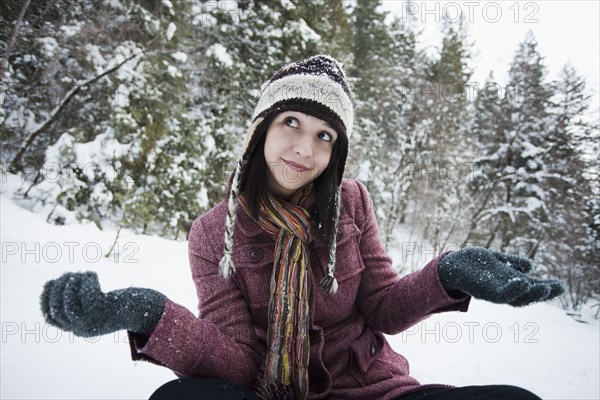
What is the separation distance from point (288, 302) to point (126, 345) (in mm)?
1374

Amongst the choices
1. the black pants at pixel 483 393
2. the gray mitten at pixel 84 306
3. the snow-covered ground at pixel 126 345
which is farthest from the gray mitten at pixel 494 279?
the snow-covered ground at pixel 126 345

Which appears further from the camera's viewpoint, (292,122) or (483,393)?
(292,122)

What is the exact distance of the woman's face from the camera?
145cm

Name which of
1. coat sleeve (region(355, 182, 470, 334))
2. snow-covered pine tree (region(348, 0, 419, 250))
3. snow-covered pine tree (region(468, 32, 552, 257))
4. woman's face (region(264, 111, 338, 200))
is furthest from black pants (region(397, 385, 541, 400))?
snow-covered pine tree (region(468, 32, 552, 257))

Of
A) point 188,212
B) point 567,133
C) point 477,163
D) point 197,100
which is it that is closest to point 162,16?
point 197,100

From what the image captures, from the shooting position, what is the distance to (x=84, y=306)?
80cm

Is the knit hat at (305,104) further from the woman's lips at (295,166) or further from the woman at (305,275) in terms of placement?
the woman's lips at (295,166)

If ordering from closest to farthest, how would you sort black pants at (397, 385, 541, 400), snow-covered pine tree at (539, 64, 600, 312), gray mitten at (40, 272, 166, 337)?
gray mitten at (40, 272, 166, 337) → black pants at (397, 385, 541, 400) → snow-covered pine tree at (539, 64, 600, 312)

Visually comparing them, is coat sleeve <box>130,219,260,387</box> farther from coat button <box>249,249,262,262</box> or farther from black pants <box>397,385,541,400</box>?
black pants <box>397,385,541,400</box>

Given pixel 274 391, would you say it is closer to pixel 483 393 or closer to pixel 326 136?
pixel 483 393

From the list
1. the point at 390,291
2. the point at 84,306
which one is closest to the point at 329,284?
the point at 390,291

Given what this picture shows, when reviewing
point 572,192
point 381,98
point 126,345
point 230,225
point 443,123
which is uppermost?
point 381,98

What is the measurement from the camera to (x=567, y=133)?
10688mm

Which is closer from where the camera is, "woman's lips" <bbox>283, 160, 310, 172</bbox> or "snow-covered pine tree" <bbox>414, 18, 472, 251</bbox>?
"woman's lips" <bbox>283, 160, 310, 172</bbox>
